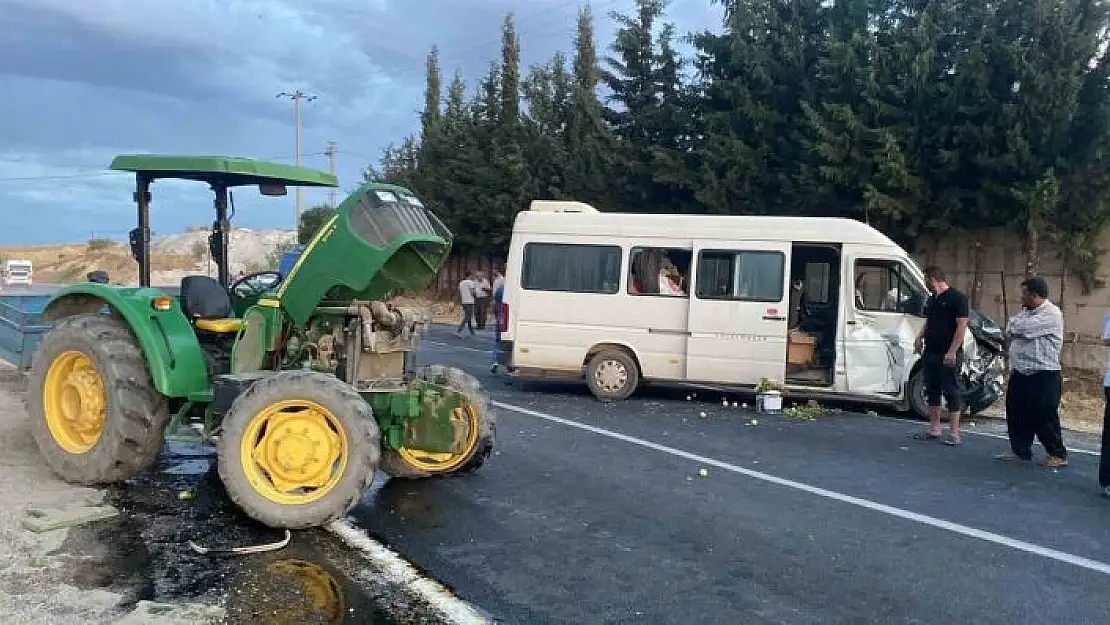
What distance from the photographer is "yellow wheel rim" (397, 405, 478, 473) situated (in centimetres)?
719

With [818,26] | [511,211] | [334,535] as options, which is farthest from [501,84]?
[334,535]

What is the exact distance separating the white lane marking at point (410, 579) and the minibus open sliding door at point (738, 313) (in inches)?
283

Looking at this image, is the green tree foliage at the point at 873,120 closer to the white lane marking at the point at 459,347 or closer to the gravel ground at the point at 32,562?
the white lane marking at the point at 459,347

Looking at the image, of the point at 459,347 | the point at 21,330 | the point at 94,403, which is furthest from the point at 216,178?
the point at 459,347

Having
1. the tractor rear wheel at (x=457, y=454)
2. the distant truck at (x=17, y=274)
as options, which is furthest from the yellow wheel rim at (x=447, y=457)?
Result: the distant truck at (x=17, y=274)

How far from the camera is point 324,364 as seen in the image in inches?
261

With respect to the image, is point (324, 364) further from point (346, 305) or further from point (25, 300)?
point (25, 300)

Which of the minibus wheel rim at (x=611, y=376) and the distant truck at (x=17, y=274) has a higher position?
the distant truck at (x=17, y=274)

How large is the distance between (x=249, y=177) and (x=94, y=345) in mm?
1744

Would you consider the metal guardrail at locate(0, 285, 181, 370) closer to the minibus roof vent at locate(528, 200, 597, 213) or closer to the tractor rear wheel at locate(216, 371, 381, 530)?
the tractor rear wheel at locate(216, 371, 381, 530)

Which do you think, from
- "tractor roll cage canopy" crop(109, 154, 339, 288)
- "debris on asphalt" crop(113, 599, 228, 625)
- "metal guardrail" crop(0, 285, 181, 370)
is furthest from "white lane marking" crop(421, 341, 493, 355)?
"debris on asphalt" crop(113, 599, 228, 625)

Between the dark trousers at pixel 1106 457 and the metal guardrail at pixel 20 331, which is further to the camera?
the metal guardrail at pixel 20 331

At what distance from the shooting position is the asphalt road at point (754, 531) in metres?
4.84

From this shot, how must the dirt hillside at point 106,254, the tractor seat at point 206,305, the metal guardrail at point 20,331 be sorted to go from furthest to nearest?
the dirt hillside at point 106,254
the metal guardrail at point 20,331
the tractor seat at point 206,305
